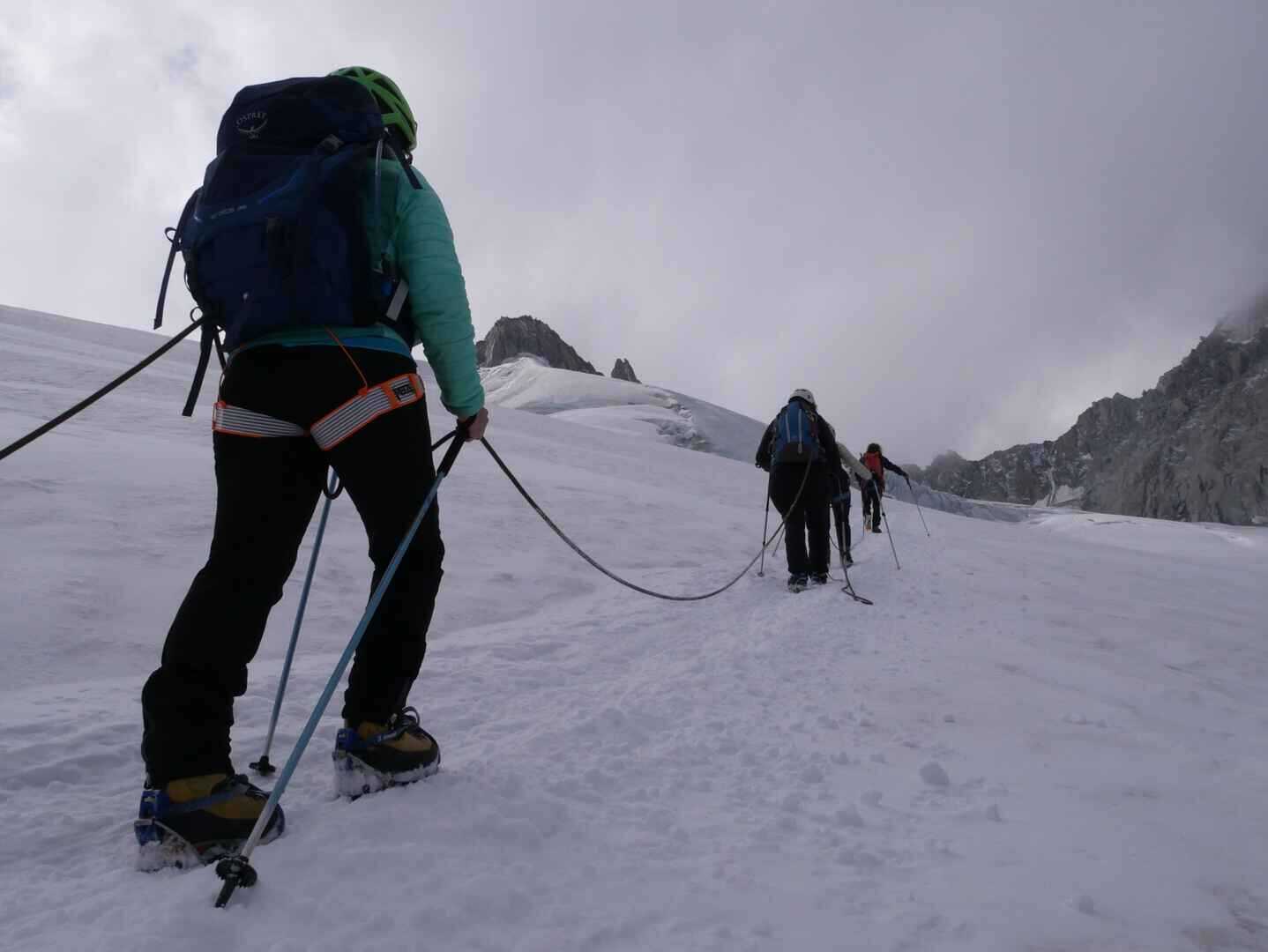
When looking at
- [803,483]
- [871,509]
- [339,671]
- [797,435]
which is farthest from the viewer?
[871,509]

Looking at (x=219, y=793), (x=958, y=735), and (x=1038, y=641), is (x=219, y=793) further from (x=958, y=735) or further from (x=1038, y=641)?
(x=1038, y=641)

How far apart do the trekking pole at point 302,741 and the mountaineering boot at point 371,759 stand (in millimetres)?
237

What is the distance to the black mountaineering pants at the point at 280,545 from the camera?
5.70ft

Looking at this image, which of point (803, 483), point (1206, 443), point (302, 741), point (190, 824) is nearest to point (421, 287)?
point (302, 741)

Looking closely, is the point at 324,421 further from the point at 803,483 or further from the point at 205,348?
the point at 803,483

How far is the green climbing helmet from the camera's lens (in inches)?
86.4

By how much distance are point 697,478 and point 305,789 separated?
53.0 feet

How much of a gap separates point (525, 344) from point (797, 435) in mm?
97202

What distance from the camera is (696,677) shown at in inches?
143

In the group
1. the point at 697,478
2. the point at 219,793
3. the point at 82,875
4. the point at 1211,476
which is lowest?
the point at 82,875

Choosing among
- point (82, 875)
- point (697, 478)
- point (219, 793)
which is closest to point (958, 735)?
point (219, 793)

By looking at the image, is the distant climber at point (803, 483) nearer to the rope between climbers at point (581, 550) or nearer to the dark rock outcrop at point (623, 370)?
the rope between climbers at point (581, 550)

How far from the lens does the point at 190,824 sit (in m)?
1.67

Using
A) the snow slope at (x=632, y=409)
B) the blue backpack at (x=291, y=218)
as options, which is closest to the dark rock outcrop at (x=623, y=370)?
the snow slope at (x=632, y=409)
